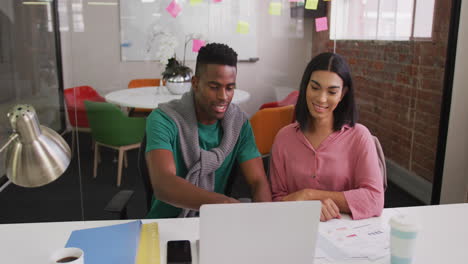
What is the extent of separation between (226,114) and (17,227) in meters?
0.89

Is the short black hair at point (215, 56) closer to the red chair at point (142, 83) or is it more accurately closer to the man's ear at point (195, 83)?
the man's ear at point (195, 83)

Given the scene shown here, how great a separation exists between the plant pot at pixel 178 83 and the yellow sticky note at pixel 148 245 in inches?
75.7

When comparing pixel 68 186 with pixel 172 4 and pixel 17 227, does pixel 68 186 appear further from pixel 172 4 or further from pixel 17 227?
pixel 17 227

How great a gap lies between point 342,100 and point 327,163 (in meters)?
0.26

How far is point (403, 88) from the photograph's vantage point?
349 cm

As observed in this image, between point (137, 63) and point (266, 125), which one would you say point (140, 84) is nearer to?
point (137, 63)

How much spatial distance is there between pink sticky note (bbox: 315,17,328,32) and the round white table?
745 mm

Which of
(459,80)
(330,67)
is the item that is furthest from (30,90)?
(459,80)

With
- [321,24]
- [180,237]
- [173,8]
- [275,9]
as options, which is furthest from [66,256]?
[321,24]

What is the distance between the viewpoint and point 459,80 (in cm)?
311

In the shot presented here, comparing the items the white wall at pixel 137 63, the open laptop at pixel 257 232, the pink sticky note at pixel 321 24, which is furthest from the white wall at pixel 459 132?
the open laptop at pixel 257 232

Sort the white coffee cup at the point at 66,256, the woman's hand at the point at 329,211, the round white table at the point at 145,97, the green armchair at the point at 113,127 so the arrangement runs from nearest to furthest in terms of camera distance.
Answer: the white coffee cup at the point at 66,256, the woman's hand at the point at 329,211, the round white table at the point at 145,97, the green armchair at the point at 113,127

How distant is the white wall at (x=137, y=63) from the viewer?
10.1 ft

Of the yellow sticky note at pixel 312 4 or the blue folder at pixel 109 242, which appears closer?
the blue folder at pixel 109 242
